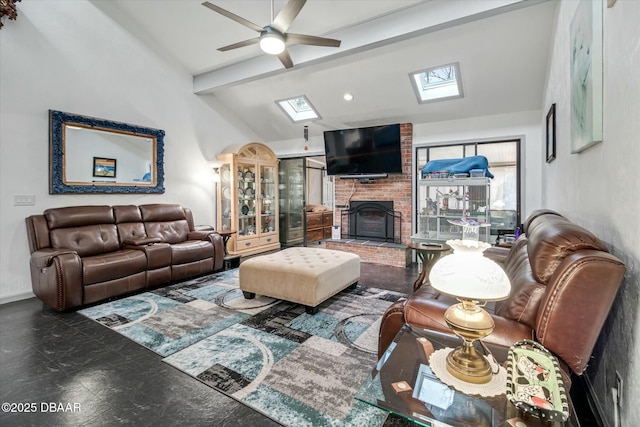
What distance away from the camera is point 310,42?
3.07 meters

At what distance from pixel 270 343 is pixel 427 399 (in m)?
1.60

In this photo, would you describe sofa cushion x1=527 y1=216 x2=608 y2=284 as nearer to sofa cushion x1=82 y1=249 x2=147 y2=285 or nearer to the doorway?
sofa cushion x1=82 y1=249 x2=147 y2=285

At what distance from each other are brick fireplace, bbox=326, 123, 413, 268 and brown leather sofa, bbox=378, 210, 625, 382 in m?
3.58

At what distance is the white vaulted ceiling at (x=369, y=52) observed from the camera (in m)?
3.42

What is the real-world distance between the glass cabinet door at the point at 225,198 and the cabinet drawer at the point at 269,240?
758 millimetres

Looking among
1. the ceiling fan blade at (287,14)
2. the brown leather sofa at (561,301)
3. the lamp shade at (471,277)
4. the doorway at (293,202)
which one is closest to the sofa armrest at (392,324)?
the brown leather sofa at (561,301)

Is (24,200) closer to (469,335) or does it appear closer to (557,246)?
(469,335)

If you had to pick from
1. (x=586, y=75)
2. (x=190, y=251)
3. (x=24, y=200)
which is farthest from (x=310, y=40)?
(x=24, y=200)

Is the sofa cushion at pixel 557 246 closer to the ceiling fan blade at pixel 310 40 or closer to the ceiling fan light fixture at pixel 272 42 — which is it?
the ceiling fan blade at pixel 310 40

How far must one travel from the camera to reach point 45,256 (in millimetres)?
3164

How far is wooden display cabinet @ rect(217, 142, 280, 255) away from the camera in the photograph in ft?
18.7

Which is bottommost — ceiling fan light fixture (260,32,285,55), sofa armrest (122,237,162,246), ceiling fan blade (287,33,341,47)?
sofa armrest (122,237,162,246)

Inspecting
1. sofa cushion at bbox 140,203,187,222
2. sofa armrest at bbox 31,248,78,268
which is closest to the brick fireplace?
sofa cushion at bbox 140,203,187,222

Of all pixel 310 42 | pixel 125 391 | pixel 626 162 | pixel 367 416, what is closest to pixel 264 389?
pixel 367 416
